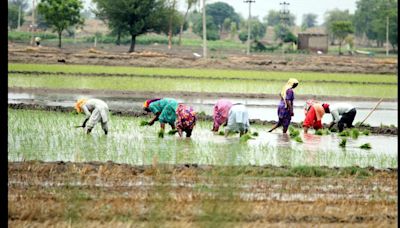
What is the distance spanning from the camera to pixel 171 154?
13.4m

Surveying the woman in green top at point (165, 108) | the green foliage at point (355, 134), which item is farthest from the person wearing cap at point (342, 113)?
the woman in green top at point (165, 108)

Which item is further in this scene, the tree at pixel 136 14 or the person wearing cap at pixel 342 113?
the tree at pixel 136 14

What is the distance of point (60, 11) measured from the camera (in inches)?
2215

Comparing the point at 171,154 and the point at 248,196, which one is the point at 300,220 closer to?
the point at 248,196

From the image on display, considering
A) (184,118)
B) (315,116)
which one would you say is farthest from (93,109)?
(315,116)

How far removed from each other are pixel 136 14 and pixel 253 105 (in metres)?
34.4

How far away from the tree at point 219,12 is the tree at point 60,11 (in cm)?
6090

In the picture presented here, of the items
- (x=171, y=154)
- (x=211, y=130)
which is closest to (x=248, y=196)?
(x=171, y=154)

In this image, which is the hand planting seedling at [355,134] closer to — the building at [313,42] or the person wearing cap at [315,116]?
the person wearing cap at [315,116]

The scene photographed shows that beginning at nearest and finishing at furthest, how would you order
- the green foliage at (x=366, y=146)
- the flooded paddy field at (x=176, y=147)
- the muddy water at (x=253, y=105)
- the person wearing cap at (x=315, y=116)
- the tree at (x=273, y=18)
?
the flooded paddy field at (x=176, y=147) → the green foliage at (x=366, y=146) → the person wearing cap at (x=315, y=116) → the muddy water at (x=253, y=105) → the tree at (x=273, y=18)

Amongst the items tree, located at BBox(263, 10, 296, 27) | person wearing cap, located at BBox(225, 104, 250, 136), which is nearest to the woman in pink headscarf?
person wearing cap, located at BBox(225, 104, 250, 136)

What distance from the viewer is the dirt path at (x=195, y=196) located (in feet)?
26.4

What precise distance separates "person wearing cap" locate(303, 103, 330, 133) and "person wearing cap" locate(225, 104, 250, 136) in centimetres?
200

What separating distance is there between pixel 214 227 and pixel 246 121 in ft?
28.2
